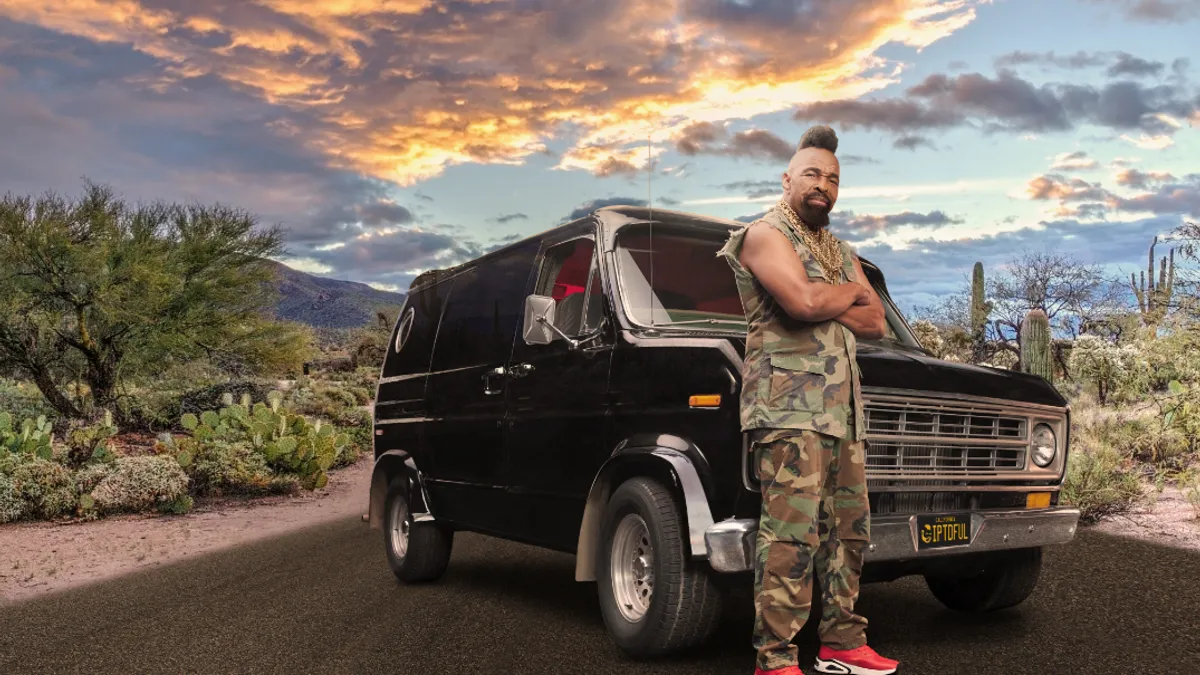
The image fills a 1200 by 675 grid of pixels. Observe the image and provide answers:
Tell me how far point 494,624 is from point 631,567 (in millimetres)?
1571

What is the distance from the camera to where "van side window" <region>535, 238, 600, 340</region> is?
6391 millimetres

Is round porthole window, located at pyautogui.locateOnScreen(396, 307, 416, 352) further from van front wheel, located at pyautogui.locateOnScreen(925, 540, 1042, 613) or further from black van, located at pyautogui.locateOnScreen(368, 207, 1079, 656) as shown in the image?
van front wheel, located at pyautogui.locateOnScreen(925, 540, 1042, 613)

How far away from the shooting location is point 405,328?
9.27 meters

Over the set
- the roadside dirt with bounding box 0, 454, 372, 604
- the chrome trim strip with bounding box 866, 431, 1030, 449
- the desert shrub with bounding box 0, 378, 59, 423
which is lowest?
the roadside dirt with bounding box 0, 454, 372, 604

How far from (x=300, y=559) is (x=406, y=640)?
417cm

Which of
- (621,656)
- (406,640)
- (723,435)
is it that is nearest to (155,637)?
(406,640)

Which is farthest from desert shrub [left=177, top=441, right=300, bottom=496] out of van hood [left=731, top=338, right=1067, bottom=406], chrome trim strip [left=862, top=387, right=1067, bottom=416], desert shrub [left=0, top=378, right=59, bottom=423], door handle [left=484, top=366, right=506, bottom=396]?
chrome trim strip [left=862, top=387, right=1067, bottom=416]

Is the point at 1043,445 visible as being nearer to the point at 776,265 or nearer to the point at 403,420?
the point at 776,265

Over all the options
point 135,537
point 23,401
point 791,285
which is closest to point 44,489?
point 135,537

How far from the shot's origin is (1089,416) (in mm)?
16906

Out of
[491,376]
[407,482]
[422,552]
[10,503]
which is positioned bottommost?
[10,503]

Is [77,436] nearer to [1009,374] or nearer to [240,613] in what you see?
[240,613]

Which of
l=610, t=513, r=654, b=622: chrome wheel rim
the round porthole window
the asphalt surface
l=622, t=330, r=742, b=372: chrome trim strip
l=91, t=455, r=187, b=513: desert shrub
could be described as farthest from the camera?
l=91, t=455, r=187, b=513: desert shrub

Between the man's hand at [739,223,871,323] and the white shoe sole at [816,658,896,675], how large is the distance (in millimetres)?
1581
